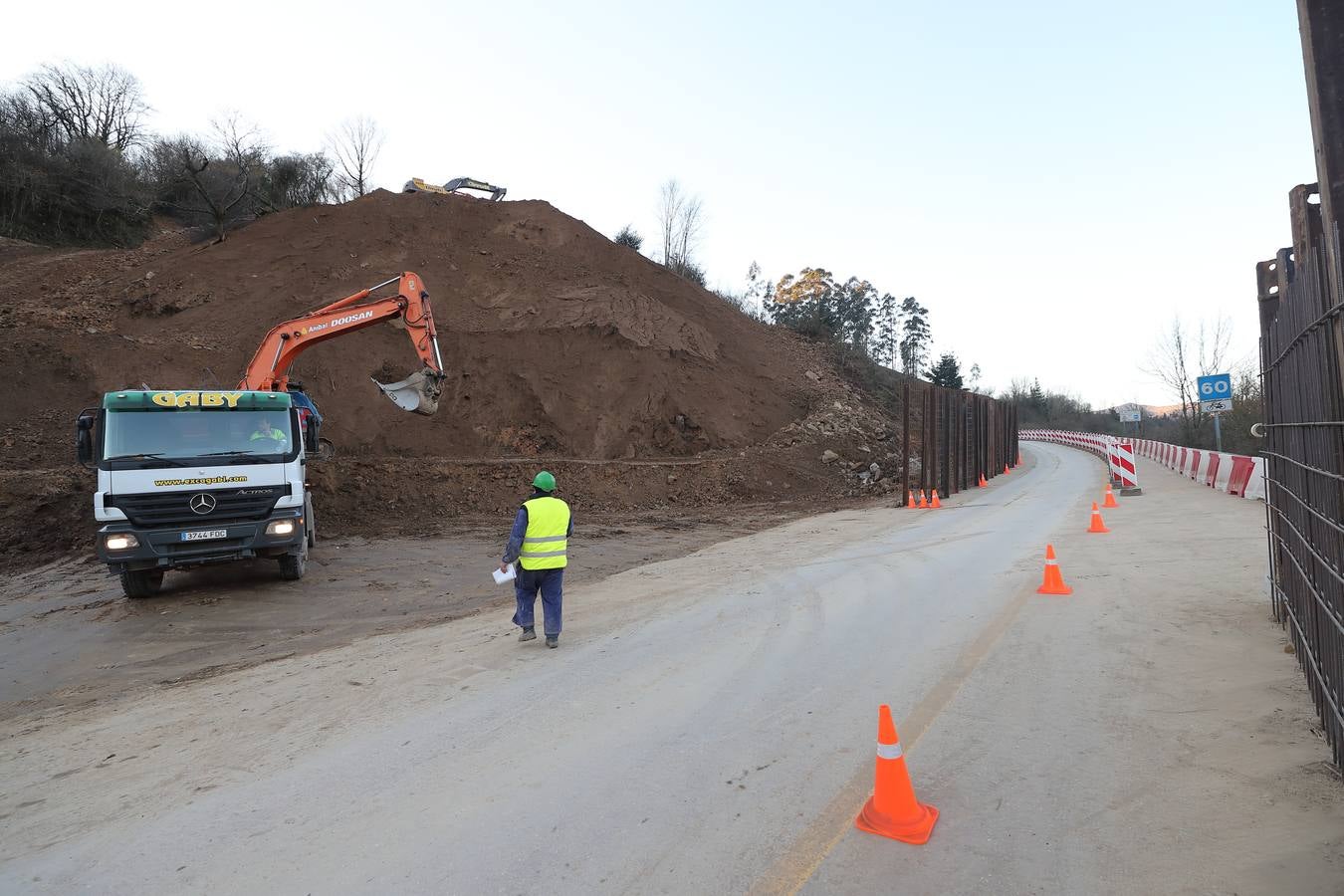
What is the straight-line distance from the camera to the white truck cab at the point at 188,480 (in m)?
9.63

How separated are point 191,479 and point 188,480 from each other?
4 centimetres

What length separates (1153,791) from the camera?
3723mm

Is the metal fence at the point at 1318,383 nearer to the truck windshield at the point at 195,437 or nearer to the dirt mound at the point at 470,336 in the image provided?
the truck windshield at the point at 195,437

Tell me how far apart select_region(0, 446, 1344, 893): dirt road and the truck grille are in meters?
3.68

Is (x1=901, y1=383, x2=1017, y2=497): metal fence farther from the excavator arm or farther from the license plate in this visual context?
the license plate

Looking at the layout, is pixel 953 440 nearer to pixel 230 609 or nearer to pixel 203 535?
pixel 230 609

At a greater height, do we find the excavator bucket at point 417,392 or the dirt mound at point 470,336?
the dirt mound at point 470,336

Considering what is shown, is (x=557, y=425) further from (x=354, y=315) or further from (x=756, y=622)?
(x=756, y=622)

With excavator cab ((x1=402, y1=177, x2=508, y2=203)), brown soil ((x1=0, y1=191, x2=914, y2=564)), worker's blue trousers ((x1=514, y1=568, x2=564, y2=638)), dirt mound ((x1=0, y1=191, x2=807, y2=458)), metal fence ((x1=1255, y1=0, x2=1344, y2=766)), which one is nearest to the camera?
metal fence ((x1=1255, y1=0, x2=1344, y2=766))

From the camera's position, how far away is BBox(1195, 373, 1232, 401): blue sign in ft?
75.1

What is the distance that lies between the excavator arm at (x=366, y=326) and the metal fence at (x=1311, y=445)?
11.2 meters

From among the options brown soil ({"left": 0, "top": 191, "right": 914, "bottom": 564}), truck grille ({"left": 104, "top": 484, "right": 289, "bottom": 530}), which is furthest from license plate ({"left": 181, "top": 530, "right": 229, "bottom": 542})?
brown soil ({"left": 0, "top": 191, "right": 914, "bottom": 564})

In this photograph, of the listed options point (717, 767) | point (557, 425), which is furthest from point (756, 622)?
point (557, 425)

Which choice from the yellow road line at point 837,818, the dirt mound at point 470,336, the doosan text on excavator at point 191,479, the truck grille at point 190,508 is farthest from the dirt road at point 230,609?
the dirt mound at point 470,336
